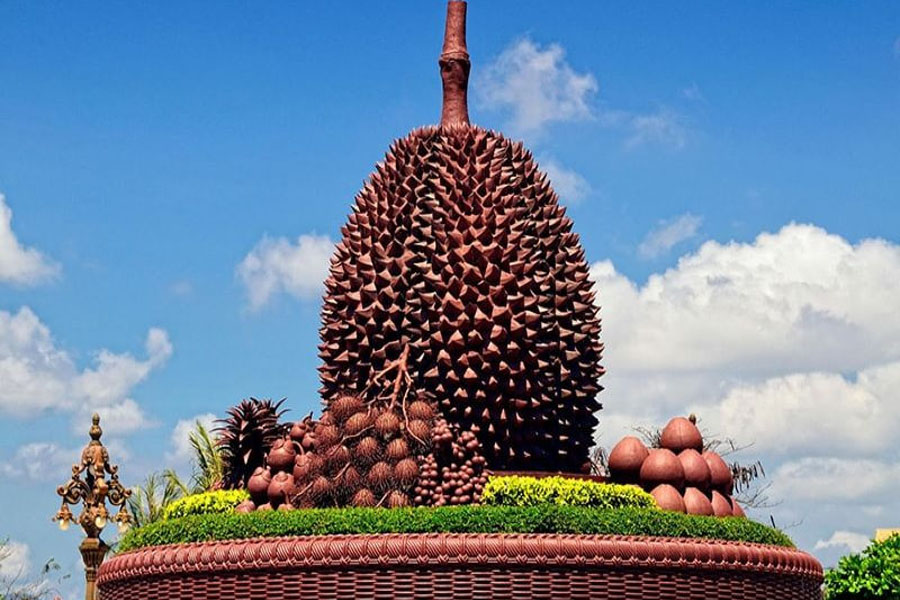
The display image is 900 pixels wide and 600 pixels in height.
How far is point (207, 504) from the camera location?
67.3 feet

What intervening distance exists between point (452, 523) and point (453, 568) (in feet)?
1.88

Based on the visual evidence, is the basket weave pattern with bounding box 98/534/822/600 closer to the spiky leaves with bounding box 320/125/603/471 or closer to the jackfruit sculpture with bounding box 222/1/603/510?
the jackfruit sculpture with bounding box 222/1/603/510

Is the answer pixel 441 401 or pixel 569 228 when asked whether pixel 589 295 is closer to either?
pixel 569 228

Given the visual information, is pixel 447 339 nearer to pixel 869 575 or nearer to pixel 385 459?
pixel 385 459

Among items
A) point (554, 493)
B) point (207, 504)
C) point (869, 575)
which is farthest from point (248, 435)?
point (869, 575)

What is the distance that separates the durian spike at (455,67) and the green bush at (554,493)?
18.5ft

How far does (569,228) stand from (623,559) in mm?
5865

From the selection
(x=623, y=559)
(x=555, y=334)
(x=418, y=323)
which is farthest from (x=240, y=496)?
(x=623, y=559)

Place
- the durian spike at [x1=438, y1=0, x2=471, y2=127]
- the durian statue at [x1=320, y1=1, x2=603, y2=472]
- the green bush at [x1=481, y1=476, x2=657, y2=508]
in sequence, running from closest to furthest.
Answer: the green bush at [x1=481, y1=476, x2=657, y2=508] → the durian statue at [x1=320, y1=1, x2=603, y2=472] → the durian spike at [x1=438, y1=0, x2=471, y2=127]

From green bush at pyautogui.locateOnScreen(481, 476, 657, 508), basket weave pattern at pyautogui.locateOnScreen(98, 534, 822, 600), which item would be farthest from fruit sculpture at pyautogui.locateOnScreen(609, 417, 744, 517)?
basket weave pattern at pyautogui.locateOnScreen(98, 534, 822, 600)

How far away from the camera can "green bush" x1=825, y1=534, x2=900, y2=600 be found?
2238cm

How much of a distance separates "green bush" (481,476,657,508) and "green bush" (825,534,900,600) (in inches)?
217

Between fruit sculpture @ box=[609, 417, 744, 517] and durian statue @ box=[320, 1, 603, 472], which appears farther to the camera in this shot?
fruit sculpture @ box=[609, 417, 744, 517]

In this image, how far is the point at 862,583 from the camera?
22.5 metres
